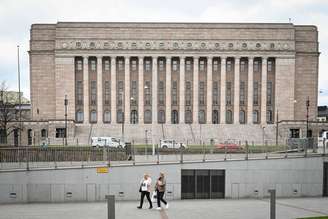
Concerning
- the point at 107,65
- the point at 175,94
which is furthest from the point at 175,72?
the point at 107,65

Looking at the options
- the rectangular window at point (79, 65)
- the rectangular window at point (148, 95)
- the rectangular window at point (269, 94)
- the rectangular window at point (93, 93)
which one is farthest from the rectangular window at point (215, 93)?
the rectangular window at point (79, 65)

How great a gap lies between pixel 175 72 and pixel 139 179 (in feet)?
173

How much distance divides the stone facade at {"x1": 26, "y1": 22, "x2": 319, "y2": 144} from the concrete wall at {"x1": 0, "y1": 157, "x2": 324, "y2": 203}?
4709 cm

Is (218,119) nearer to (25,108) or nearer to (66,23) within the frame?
(66,23)

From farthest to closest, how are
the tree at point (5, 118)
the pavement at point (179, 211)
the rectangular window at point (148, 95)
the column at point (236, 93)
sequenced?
1. the rectangular window at point (148, 95)
2. the column at point (236, 93)
3. the tree at point (5, 118)
4. the pavement at point (179, 211)

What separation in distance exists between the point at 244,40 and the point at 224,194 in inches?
2102

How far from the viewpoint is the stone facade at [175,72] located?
70.1m

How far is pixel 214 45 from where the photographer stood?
70500mm

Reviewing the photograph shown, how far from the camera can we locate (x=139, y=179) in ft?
70.3

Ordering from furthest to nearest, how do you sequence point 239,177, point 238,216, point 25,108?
point 25,108
point 239,177
point 238,216

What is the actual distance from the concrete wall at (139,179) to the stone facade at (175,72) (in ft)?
155

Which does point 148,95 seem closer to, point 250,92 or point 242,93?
point 242,93

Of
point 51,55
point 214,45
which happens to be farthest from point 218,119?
point 51,55

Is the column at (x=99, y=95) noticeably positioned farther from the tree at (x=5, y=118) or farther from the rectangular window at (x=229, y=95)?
the rectangular window at (x=229, y=95)
